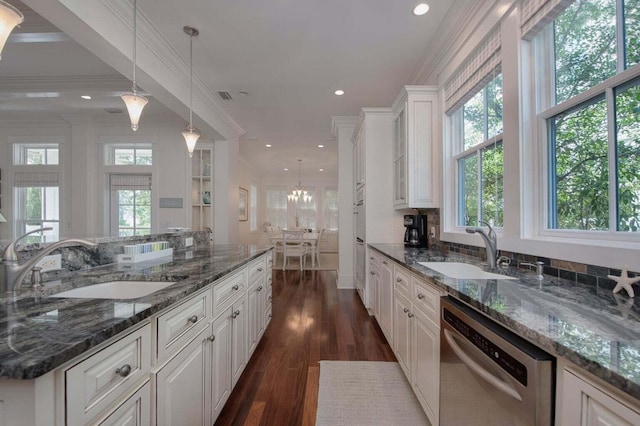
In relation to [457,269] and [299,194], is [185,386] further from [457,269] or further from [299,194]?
[299,194]

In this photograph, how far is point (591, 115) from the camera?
4.04ft

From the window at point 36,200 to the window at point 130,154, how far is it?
86 centimetres

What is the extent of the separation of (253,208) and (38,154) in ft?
15.8

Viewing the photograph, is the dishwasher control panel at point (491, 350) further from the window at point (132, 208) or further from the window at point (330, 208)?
the window at point (330, 208)

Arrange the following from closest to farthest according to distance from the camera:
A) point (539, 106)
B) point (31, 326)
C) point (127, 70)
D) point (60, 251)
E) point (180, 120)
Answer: point (31, 326), point (60, 251), point (539, 106), point (127, 70), point (180, 120)

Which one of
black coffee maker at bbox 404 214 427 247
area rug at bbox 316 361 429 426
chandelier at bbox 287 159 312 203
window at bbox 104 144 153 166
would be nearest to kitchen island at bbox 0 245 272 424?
area rug at bbox 316 361 429 426

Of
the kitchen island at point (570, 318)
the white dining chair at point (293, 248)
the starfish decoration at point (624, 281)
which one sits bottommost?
the white dining chair at point (293, 248)

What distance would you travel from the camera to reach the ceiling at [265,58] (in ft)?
6.88

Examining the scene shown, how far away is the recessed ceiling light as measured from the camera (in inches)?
79.6

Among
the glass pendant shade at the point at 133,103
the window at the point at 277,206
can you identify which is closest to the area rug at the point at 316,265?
the window at the point at 277,206

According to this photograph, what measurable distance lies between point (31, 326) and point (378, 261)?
2.42 m

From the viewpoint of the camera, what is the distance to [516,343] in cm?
76

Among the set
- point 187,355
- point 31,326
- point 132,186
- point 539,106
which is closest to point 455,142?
point 539,106

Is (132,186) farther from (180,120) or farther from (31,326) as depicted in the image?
(31,326)
